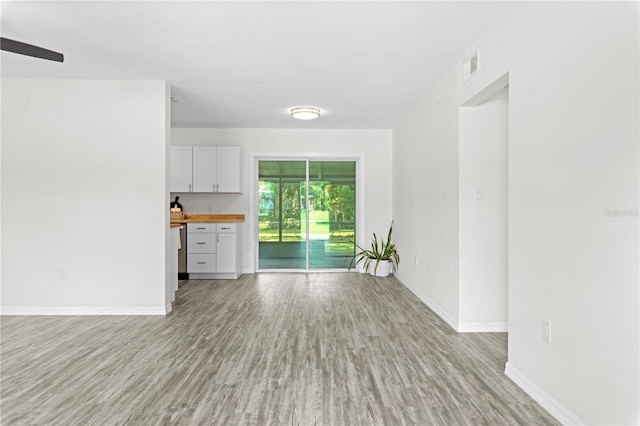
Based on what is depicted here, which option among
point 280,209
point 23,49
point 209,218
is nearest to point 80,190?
point 23,49

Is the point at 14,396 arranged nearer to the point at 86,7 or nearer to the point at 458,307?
the point at 86,7

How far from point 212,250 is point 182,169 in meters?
1.44

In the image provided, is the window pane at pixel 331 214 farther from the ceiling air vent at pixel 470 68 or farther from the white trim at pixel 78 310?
the ceiling air vent at pixel 470 68

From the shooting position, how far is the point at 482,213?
329cm

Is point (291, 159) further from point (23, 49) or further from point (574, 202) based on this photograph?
point (574, 202)

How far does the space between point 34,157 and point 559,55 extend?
465cm

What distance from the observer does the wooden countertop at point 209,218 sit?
19.1ft

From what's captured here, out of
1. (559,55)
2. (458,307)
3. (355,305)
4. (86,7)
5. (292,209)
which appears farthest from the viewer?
(292,209)

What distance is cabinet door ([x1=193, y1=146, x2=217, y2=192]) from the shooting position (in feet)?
19.7

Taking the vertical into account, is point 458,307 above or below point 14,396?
above

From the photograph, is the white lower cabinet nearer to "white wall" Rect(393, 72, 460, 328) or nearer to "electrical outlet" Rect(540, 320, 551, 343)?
"white wall" Rect(393, 72, 460, 328)

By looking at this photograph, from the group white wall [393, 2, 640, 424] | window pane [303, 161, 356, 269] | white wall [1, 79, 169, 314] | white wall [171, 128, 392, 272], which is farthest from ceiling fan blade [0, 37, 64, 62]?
window pane [303, 161, 356, 269]

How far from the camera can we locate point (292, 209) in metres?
6.43

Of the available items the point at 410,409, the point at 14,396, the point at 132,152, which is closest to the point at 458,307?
the point at 410,409
